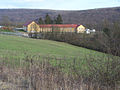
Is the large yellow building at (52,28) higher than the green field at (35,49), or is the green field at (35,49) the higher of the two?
the large yellow building at (52,28)

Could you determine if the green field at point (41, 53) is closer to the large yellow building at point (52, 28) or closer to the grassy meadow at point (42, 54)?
the grassy meadow at point (42, 54)

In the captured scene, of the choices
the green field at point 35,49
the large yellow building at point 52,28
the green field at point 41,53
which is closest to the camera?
the green field at point 41,53

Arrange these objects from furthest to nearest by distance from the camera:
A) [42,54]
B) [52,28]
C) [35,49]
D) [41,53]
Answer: [52,28] < [35,49] < [41,53] < [42,54]

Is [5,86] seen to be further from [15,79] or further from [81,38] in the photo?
[81,38]

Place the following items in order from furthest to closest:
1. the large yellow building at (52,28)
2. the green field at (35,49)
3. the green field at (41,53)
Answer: the large yellow building at (52,28), the green field at (35,49), the green field at (41,53)

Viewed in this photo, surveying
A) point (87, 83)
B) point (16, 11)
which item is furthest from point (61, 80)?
point (16, 11)

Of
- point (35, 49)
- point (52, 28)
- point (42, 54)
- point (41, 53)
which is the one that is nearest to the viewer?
point (42, 54)

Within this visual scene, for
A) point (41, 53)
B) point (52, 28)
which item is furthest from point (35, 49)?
point (52, 28)

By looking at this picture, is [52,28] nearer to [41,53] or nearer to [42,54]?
[41,53]

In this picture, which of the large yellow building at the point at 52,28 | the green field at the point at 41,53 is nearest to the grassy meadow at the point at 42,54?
the green field at the point at 41,53

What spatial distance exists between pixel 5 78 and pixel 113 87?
392 centimetres

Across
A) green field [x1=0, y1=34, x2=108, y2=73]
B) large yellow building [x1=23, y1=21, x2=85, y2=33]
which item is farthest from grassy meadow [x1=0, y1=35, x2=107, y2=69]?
large yellow building [x1=23, y1=21, x2=85, y2=33]

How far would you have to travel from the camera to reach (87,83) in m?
5.36

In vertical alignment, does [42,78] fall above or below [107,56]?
below
